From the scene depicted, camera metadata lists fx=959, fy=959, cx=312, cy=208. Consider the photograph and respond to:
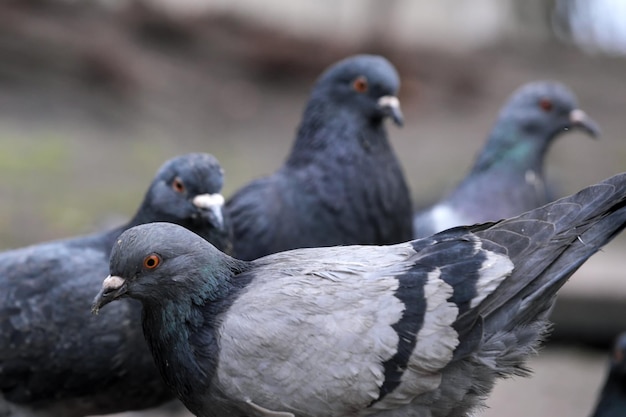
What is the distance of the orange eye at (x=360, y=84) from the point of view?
5.84 meters

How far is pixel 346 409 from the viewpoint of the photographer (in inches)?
148

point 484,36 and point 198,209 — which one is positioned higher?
point 484,36

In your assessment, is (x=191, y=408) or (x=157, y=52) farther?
(x=157, y=52)

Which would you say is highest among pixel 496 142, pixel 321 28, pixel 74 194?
pixel 321 28

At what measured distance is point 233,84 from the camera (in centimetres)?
1516

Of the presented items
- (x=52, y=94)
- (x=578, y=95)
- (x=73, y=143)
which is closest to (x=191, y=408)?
(x=73, y=143)

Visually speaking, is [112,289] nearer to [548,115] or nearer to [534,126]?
[534,126]

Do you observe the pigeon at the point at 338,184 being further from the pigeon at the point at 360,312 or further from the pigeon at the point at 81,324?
the pigeon at the point at 360,312

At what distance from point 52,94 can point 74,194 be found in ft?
9.99

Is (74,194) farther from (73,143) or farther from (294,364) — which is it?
(294,364)

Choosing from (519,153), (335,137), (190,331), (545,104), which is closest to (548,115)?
(545,104)

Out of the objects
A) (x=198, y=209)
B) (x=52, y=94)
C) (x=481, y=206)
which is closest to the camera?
(x=198, y=209)

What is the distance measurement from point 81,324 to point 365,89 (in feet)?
7.39

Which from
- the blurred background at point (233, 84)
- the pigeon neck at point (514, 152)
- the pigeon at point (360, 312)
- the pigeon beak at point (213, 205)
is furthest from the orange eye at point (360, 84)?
the blurred background at point (233, 84)
